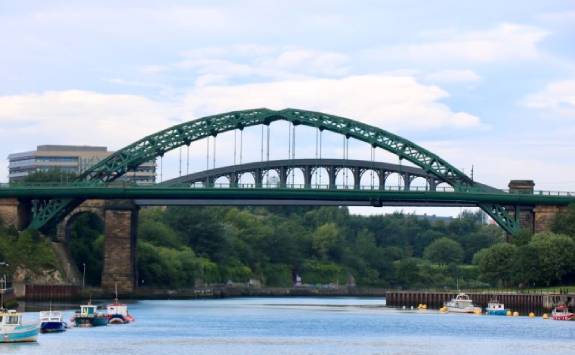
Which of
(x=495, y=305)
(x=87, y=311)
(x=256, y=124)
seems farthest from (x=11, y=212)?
(x=495, y=305)

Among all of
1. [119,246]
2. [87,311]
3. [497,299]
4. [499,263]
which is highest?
[119,246]

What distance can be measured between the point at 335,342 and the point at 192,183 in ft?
244

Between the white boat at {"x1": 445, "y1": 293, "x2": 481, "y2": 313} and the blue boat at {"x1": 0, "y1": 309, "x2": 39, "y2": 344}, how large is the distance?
62037mm

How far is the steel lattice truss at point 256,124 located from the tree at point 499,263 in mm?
12859

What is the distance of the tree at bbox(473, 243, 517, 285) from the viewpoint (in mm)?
160387

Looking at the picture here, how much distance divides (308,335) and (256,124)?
204 feet

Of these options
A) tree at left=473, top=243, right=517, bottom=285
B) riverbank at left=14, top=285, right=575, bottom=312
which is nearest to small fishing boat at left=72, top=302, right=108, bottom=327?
riverbank at left=14, top=285, right=575, bottom=312

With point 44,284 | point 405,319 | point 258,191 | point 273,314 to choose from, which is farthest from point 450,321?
point 44,284

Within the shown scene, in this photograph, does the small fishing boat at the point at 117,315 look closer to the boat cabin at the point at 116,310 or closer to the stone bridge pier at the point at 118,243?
the boat cabin at the point at 116,310

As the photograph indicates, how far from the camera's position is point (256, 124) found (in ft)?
580

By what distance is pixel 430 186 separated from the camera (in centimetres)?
17475

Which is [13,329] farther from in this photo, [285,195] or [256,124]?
[256,124]

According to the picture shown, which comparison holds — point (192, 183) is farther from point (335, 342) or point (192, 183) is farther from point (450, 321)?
point (335, 342)

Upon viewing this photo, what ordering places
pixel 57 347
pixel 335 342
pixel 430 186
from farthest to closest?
1. pixel 430 186
2. pixel 335 342
3. pixel 57 347
